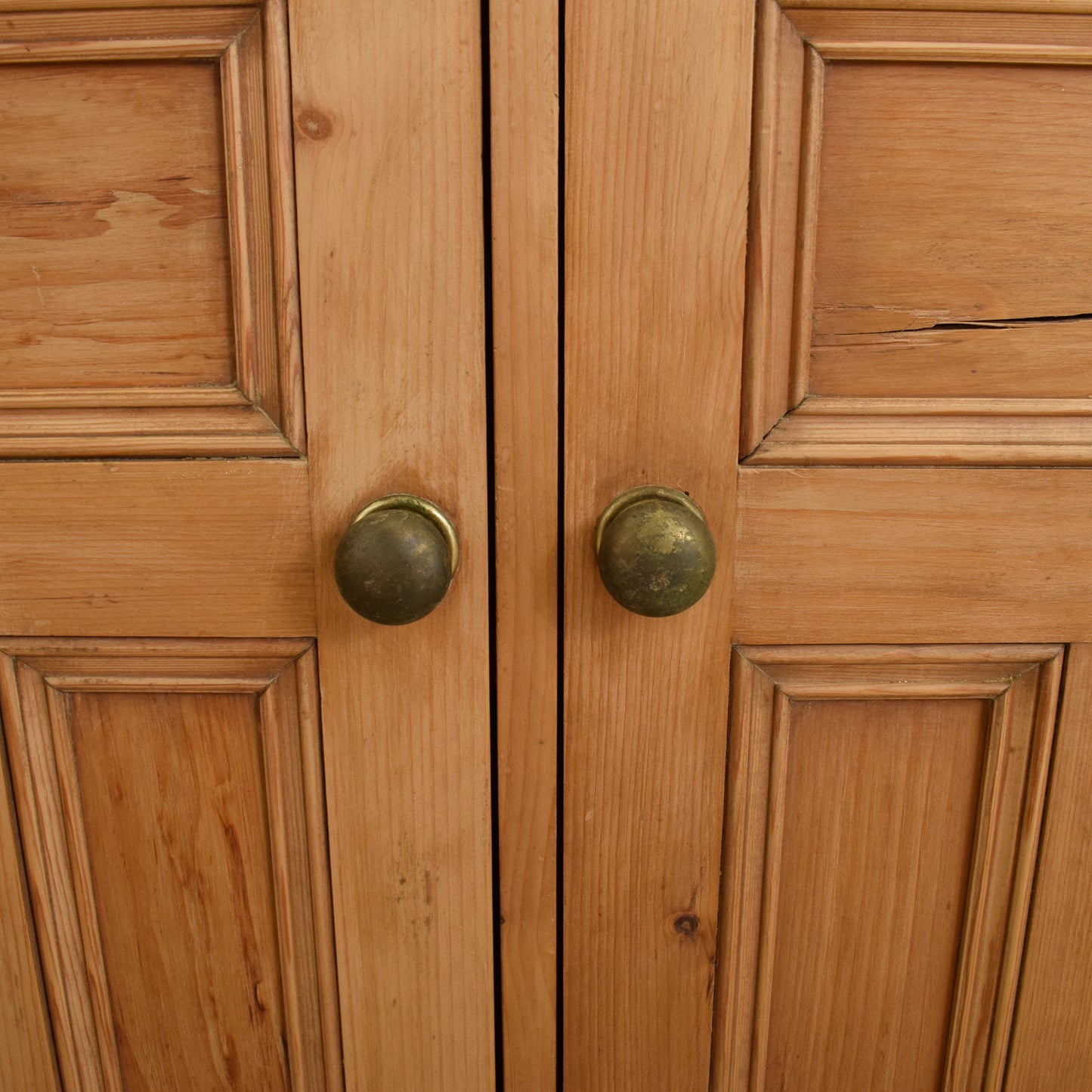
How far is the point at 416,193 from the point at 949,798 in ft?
1.32

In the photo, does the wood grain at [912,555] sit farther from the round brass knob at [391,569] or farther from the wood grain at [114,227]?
the wood grain at [114,227]

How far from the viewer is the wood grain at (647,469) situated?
35 centimetres

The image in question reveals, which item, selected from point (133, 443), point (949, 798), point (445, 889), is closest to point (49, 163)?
point (133, 443)

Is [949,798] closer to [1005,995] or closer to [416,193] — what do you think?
[1005,995]

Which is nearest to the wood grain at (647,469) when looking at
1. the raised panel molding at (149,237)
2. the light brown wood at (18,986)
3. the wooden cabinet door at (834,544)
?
the wooden cabinet door at (834,544)

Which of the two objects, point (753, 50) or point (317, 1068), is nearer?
point (753, 50)

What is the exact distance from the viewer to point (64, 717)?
1.38 feet

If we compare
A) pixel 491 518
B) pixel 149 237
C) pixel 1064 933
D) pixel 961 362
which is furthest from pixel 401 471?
pixel 1064 933

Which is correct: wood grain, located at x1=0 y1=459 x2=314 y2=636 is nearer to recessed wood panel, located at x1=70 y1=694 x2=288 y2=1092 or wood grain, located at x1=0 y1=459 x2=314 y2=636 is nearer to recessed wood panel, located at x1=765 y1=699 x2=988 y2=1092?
recessed wood panel, located at x1=70 y1=694 x2=288 y2=1092

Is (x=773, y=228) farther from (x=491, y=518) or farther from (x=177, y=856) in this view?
(x=177, y=856)

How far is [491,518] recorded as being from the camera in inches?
15.3

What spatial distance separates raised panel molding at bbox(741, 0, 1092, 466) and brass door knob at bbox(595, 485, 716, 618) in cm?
7

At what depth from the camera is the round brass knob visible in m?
0.34

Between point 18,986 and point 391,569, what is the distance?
1.14 feet
